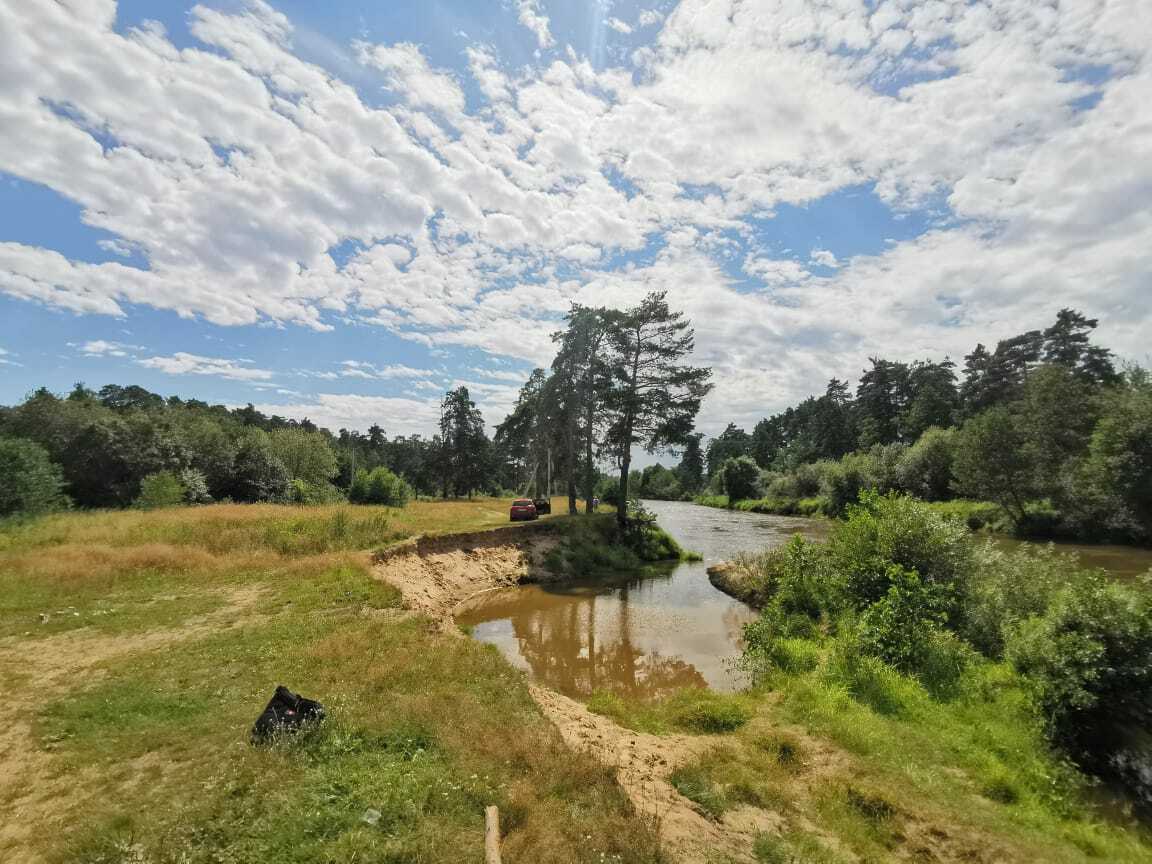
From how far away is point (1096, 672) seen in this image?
763cm

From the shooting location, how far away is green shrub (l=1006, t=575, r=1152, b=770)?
745cm

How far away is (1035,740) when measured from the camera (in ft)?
26.1

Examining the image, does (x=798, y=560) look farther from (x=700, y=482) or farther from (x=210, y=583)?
(x=700, y=482)

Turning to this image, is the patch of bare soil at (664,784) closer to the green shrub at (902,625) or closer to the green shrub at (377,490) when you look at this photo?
the green shrub at (902,625)

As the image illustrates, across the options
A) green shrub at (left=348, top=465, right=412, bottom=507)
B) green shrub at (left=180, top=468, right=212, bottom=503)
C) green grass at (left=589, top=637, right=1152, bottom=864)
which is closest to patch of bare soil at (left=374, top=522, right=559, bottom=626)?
green grass at (left=589, top=637, right=1152, bottom=864)

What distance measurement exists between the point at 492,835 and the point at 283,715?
11.7ft

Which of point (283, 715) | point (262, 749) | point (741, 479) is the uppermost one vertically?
point (741, 479)

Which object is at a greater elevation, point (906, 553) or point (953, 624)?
point (906, 553)

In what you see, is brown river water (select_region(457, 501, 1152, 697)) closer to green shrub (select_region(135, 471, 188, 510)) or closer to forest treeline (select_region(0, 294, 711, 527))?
forest treeline (select_region(0, 294, 711, 527))

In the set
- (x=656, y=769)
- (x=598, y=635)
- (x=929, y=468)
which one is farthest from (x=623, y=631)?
(x=929, y=468)

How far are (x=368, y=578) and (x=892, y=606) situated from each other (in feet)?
48.6

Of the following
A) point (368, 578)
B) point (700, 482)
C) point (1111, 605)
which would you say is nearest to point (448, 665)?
point (368, 578)

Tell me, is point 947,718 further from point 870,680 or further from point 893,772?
point 893,772

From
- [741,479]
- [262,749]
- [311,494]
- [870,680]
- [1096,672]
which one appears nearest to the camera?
[262,749]
